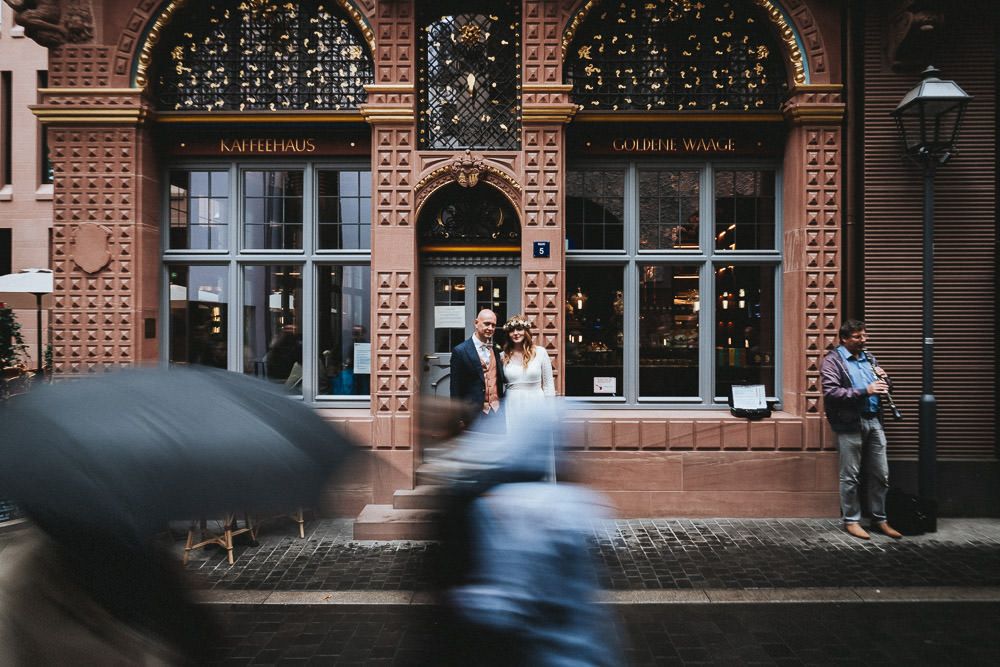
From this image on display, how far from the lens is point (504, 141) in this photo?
8.29m

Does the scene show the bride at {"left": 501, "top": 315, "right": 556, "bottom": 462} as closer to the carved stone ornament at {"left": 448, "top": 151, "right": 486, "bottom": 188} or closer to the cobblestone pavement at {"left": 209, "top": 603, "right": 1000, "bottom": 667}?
the carved stone ornament at {"left": 448, "top": 151, "right": 486, "bottom": 188}

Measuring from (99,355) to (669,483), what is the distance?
22.4 feet

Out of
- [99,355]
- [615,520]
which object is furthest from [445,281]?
[99,355]

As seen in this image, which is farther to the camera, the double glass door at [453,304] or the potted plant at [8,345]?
the double glass door at [453,304]

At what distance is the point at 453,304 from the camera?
8.65 meters

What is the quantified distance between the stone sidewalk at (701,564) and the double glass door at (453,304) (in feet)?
7.34

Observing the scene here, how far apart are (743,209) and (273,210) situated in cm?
599

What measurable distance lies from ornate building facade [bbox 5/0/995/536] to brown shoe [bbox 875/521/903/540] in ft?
2.06

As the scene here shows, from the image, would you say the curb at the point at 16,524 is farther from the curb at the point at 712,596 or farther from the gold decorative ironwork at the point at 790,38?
the gold decorative ironwork at the point at 790,38

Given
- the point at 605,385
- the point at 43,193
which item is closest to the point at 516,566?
the point at 605,385

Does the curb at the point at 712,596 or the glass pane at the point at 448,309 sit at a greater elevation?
the glass pane at the point at 448,309

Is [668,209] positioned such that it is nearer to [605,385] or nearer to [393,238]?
[605,385]

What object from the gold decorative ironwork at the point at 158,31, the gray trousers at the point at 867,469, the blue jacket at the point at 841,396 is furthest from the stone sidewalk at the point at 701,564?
the gold decorative ironwork at the point at 158,31

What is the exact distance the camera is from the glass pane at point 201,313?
875cm
